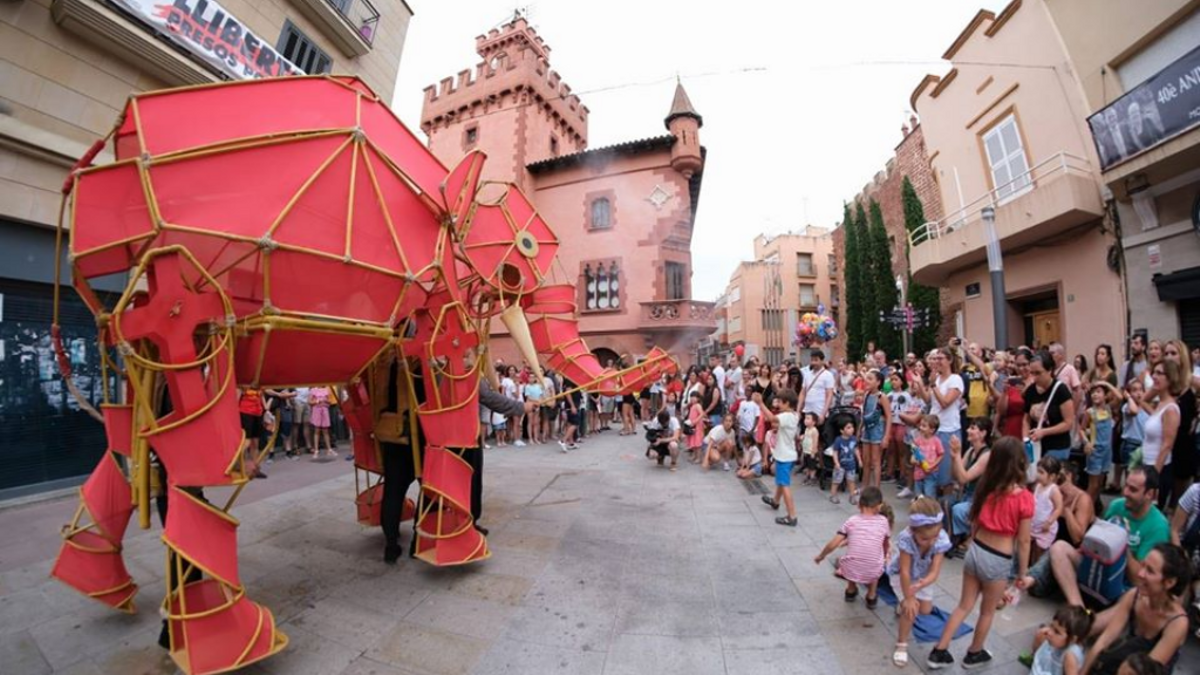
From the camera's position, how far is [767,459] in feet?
24.0

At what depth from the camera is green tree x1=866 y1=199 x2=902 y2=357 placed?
20.1 metres

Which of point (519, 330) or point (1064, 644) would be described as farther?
point (519, 330)

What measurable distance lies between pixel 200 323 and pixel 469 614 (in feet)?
8.07

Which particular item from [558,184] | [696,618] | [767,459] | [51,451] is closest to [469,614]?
[696,618]

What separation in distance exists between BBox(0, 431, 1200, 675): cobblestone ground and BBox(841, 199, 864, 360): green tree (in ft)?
65.2

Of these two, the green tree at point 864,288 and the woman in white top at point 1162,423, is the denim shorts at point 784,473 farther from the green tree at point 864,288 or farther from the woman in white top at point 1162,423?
the green tree at point 864,288

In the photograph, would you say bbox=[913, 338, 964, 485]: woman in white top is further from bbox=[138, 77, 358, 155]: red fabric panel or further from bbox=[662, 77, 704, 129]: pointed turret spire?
bbox=[662, 77, 704, 129]: pointed turret spire

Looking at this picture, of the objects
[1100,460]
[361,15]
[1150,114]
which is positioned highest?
[361,15]

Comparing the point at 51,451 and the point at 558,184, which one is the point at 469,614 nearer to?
the point at 51,451

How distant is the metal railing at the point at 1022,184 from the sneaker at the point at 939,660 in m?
10.4

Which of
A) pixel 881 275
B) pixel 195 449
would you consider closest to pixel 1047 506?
pixel 195 449

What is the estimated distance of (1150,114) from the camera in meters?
7.22

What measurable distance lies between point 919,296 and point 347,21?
19.6 metres

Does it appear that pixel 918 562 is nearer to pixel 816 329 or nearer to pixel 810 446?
pixel 810 446
